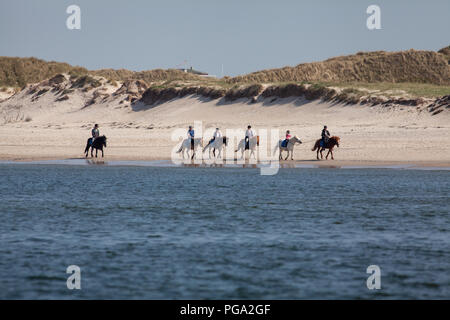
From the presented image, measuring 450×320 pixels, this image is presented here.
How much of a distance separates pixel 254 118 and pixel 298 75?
2274 cm

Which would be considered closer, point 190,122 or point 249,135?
point 249,135

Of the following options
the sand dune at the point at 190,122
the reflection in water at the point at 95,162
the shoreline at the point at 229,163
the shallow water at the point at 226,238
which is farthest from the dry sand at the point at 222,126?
the shallow water at the point at 226,238

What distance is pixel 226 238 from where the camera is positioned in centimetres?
1447

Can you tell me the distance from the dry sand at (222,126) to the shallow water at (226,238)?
32.9ft

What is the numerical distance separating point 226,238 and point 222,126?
117ft

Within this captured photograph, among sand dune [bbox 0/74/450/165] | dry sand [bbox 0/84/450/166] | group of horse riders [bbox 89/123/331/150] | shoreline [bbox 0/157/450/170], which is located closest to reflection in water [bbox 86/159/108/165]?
shoreline [bbox 0/157/450/170]

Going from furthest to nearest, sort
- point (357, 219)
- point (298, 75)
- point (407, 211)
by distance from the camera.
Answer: point (298, 75)
point (407, 211)
point (357, 219)

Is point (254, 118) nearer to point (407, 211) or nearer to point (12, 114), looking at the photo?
point (12, 114)

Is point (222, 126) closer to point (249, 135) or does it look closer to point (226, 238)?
point (249, 135)

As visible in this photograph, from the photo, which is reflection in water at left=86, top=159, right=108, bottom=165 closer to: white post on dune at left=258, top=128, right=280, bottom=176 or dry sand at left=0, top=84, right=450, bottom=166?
dry sand at left=0, top=84, right=450, bottom=166

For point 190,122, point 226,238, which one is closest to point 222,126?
point 190,122

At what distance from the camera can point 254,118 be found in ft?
170

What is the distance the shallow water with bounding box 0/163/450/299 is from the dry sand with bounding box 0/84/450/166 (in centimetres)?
1003
